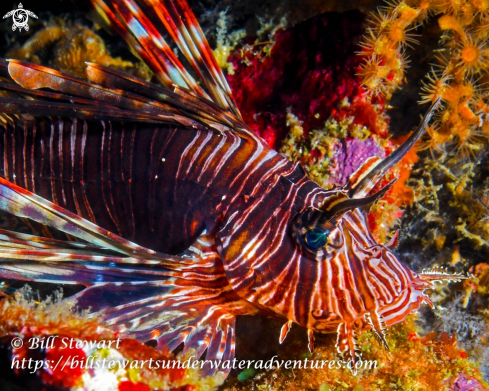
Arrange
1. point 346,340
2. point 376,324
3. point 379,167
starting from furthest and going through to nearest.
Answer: point 346,340, point 376,324, point 379,167

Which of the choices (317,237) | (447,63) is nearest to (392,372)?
(317,237)

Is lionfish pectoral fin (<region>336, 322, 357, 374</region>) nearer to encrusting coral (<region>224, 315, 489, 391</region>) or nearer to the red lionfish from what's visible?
the red lionfish

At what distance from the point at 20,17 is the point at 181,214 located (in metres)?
4.34

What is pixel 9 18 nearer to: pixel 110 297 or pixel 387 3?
pixel 110 297

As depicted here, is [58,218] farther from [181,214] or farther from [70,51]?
[70,51]

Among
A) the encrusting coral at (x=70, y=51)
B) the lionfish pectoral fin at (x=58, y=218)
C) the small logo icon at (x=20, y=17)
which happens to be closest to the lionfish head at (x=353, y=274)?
the lionfish pectoral fin at (x=58, y=218)

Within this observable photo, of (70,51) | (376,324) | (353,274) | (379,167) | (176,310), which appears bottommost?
(176,310)

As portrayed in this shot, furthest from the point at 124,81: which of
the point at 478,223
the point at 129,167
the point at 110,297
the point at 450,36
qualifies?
the point at 478,223

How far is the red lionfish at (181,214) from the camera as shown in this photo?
235 centimetres

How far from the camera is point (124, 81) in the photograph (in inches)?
108

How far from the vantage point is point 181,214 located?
288 centimetres

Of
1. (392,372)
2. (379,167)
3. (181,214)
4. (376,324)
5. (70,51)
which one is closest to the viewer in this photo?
(379,167)

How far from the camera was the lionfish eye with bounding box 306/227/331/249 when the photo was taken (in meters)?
2.34

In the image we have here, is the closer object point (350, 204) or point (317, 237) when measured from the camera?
point (350, 204)
